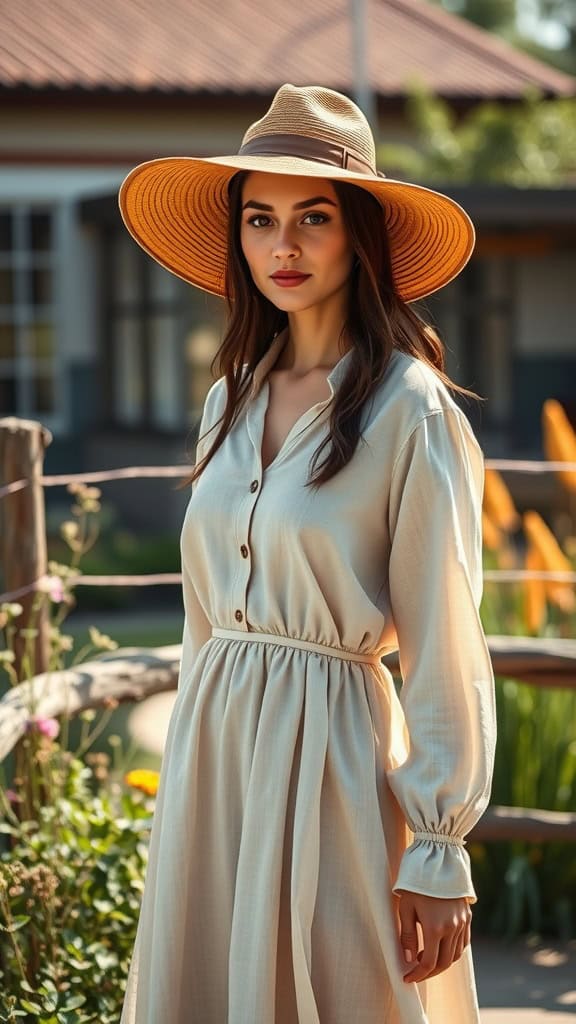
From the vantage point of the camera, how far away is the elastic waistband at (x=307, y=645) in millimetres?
2244

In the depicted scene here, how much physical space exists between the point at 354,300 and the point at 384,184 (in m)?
0.20

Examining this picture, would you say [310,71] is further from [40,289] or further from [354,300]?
[354,300]

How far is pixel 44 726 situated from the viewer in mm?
3211

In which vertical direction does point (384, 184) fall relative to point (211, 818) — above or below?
above

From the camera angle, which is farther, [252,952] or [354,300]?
[354,300]

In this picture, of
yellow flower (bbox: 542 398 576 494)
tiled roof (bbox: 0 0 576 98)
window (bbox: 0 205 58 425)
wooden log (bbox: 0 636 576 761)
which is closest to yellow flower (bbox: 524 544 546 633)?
yellow flower (bbox: 542 398 576 494)

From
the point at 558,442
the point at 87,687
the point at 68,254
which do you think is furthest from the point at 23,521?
the point at 68,254

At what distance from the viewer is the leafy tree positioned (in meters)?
16.0

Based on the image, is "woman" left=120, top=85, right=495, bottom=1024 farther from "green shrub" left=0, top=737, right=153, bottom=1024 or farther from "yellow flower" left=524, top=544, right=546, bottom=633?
"yellow flower" left=524, top=544, right=546, bottom=633

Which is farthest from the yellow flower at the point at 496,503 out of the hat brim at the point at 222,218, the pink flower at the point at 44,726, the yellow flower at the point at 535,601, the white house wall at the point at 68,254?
the white house wall at the point at 68,254

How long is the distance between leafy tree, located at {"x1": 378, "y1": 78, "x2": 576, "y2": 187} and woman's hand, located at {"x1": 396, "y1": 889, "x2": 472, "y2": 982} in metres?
14.2

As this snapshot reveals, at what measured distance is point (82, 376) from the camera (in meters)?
16.1

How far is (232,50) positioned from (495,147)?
2922 millimetres

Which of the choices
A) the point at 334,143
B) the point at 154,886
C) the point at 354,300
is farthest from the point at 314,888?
the point at 334,143
